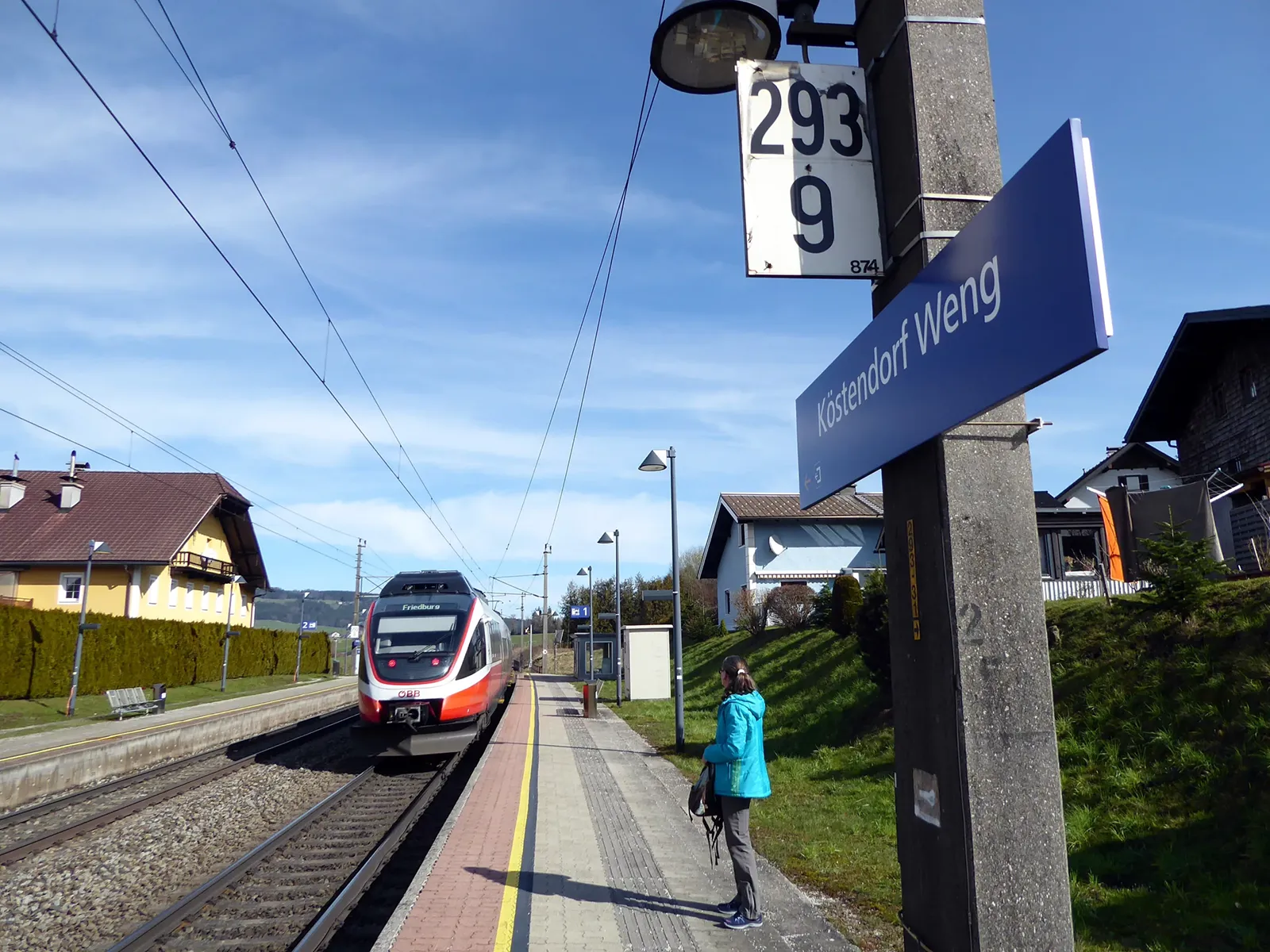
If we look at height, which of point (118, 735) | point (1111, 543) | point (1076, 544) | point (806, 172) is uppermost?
point (1076, 544)

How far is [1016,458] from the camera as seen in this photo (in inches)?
109

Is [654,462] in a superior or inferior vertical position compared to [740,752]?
superior

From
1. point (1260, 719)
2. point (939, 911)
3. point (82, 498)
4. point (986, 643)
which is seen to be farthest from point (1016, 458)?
point (82, 498)

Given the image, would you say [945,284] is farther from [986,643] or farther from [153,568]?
[153,568]

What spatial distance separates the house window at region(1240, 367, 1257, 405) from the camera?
56.7 ft

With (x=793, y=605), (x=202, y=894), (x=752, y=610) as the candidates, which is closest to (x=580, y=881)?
(x=202, y=894)

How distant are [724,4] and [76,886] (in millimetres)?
9067

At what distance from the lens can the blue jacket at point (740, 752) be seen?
564cm

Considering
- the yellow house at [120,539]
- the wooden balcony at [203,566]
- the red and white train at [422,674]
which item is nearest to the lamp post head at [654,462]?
the red and white train at [422,674]

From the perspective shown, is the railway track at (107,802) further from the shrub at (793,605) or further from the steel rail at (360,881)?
the shrub at (793,605)

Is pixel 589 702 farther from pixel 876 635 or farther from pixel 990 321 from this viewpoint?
pixel 990 321

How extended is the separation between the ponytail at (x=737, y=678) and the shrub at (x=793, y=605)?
65.6 feet

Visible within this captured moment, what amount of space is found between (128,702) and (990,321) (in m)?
25.0

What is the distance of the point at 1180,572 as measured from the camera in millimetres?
9086
